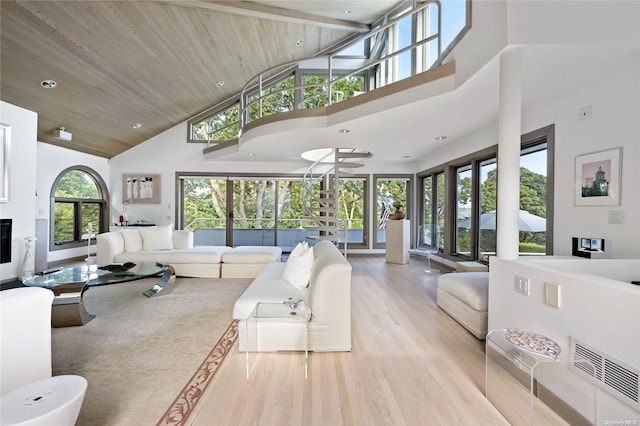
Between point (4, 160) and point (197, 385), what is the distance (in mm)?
4851

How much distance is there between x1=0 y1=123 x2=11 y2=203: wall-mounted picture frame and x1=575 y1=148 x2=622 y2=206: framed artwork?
7.49 m

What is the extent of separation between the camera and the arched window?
592cm

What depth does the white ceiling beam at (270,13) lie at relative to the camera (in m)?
4.12

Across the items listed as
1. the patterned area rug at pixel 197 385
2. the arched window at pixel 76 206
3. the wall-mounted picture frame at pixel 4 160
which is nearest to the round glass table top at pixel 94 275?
the patterned area rug at pixel 197 385

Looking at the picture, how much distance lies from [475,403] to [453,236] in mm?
4268

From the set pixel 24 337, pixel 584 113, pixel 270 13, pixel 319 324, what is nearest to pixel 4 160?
pixel 24 337

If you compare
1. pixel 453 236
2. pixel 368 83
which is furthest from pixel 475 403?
pixel 368 83

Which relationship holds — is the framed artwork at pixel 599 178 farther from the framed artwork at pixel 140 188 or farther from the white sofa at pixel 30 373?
the framed artwork at pixel 140 188

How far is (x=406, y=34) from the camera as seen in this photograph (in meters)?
5.71

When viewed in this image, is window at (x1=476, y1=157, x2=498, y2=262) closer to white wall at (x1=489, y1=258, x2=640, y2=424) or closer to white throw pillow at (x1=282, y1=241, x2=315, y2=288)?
white wall at (x1=489, y1=258, x2=640, y2=424)

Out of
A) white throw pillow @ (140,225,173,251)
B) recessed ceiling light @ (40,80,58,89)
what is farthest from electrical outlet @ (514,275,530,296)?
recessed ceiling light @ (40,80,58,89)

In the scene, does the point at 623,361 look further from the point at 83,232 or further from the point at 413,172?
the point at 83,232

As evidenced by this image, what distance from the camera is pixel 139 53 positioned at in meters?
4.38

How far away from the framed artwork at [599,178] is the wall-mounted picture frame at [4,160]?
7.49 metres
